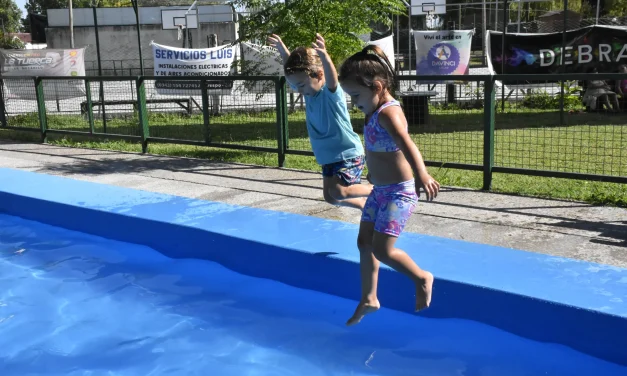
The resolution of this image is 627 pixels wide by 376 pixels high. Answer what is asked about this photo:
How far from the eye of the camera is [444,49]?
14.5 m

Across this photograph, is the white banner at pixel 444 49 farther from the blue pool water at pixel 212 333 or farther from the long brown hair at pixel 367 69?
the long brown hair at pixel 367 69

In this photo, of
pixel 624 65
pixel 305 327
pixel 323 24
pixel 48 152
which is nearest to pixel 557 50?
pixel 624 65

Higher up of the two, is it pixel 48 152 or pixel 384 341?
pixel 48 152

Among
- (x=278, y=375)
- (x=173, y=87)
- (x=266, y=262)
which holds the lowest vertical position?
(x=278, y=375)

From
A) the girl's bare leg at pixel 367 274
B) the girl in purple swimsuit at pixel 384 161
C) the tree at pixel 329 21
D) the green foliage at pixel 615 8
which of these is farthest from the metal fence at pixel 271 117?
the green foliage at pixel 615 8

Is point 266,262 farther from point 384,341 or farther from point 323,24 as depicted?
point 323,24

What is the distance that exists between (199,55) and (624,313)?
11261 millimetres

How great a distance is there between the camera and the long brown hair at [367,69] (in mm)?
3393

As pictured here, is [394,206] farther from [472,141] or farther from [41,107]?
[41,107]

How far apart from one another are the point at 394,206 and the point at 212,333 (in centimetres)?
191

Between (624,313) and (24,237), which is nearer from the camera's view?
(624,313)

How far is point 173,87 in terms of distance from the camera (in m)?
12.6

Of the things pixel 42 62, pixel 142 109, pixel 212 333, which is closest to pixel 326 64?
pixel 212 333

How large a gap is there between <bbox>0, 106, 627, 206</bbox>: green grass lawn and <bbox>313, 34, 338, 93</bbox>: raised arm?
2.95m
